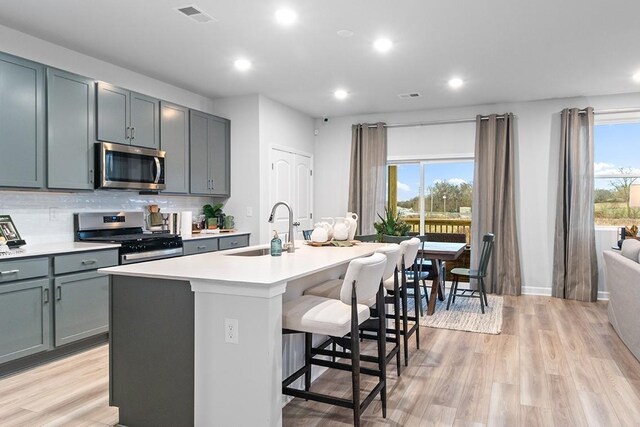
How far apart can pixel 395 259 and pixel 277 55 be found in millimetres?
2525

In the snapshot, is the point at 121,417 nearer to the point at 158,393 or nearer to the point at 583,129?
the point at 158,393

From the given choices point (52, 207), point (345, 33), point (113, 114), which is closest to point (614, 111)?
point (345, 33)

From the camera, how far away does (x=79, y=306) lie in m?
3.71

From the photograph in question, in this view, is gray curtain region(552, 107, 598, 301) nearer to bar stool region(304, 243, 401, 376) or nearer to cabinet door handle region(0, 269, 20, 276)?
bar stool region(304, 243, 401, 376)

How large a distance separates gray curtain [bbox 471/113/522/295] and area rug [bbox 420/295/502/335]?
55 centimetres

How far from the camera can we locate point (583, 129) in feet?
19.4

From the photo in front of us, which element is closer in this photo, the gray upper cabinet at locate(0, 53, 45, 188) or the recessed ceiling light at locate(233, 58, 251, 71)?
the gray upper cabinet at locate(0, 53, 45, 188)

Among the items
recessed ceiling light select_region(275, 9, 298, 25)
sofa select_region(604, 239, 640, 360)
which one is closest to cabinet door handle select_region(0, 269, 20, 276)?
recessed ceiling light select_region(275, 9, 298, 25)

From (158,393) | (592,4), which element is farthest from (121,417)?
(592,4)

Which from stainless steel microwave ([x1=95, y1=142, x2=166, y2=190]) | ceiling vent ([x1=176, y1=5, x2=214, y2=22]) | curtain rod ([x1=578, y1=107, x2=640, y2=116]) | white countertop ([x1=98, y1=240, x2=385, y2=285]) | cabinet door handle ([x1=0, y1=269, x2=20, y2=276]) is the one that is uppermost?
ceiling vent ([x1=176, y1=5, x2=214, y2=22])

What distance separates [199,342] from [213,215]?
3.79m

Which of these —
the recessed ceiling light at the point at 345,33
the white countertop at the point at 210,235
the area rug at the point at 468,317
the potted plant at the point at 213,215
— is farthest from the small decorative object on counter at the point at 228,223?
the recessed ceiling light at the point at 345,33

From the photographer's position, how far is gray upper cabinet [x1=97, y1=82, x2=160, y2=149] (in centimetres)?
423

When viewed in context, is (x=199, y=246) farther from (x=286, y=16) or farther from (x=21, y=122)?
(x=286, y=16)
